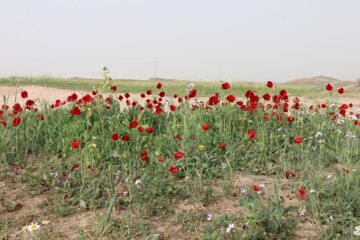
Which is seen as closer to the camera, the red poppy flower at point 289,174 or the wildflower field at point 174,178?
the wildflower field at point 174,178

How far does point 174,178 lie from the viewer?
13.4 ft

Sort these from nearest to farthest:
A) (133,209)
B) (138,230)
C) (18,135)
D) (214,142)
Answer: (138,230) → (133,209) → (214,142) → (18,135)

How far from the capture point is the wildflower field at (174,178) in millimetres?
3163

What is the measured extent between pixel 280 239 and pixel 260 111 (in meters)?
2.91

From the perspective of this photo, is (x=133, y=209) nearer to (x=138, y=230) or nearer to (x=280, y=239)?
(x=138, y=230)

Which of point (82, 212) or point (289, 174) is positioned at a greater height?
point (289, 174)

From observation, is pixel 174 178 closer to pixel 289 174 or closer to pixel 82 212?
pixel 82 212

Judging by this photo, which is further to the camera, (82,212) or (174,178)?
(174,178)

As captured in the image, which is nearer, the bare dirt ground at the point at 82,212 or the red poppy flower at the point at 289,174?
the bare dirt ground at the point at 82,212

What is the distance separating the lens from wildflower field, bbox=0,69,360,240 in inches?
125

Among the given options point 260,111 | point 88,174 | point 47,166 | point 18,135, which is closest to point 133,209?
point 88,174

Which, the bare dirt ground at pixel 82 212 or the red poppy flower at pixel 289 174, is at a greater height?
the red poppy flower at pixel 289 174

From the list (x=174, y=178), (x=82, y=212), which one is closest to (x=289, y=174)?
(x=174, y=178)

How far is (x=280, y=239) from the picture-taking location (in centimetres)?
296
